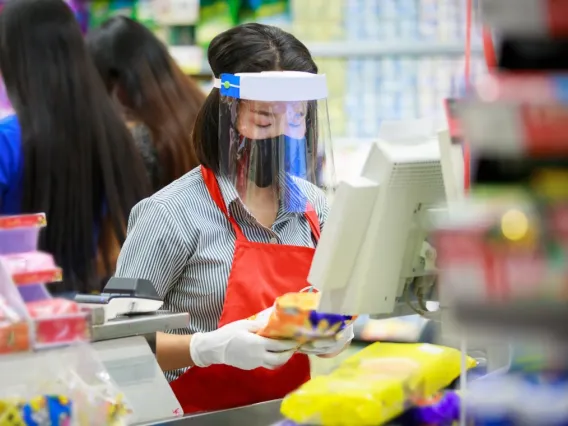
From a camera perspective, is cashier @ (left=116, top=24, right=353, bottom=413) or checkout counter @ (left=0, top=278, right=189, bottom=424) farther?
cashier @ (left=116, top=24, right=353, bottom=413)

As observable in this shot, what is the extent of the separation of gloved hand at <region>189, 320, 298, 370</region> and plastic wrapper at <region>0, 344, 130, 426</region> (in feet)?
1.53

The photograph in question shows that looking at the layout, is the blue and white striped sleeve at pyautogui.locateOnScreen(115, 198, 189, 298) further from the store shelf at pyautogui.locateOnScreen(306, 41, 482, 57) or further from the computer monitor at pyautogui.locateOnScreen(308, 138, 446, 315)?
the store shelf at pyautogui.locateOnScreen(306, 41, 482, 57)

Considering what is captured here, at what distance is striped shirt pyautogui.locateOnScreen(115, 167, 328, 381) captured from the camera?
2.32m

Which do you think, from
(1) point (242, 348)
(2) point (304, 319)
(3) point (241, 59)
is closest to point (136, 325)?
(1) point (242, 348)

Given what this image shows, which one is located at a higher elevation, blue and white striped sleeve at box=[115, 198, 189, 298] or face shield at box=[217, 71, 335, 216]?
face shield at box=[217, 71, 335, 216]

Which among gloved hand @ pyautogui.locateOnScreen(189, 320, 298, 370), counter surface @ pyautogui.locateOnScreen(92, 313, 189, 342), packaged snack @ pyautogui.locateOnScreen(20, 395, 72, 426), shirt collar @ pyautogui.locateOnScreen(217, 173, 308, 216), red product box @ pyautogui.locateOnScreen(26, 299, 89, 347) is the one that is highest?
red product box @ pyautogui.locateOnScreen(26, 299, 89, 347)

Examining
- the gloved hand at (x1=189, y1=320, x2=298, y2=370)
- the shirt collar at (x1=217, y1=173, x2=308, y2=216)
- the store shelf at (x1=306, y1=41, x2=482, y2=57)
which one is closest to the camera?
the gloved hand at (x1=189, y1=320, x2=298, y2=370)

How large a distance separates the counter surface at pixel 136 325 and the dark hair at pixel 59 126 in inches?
46.0

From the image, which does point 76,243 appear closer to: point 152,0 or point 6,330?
point 6,330

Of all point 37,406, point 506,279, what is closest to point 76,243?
point 37,406

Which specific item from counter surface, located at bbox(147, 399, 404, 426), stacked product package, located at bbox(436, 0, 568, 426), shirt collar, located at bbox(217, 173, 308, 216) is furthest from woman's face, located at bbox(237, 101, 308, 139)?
stacked product package, located at bbox(436, 0, 568, 426)

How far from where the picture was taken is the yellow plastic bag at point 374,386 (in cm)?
144

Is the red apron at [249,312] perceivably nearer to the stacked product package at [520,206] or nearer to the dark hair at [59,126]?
the dark hair at [59,126]

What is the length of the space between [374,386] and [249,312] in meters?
0.90
